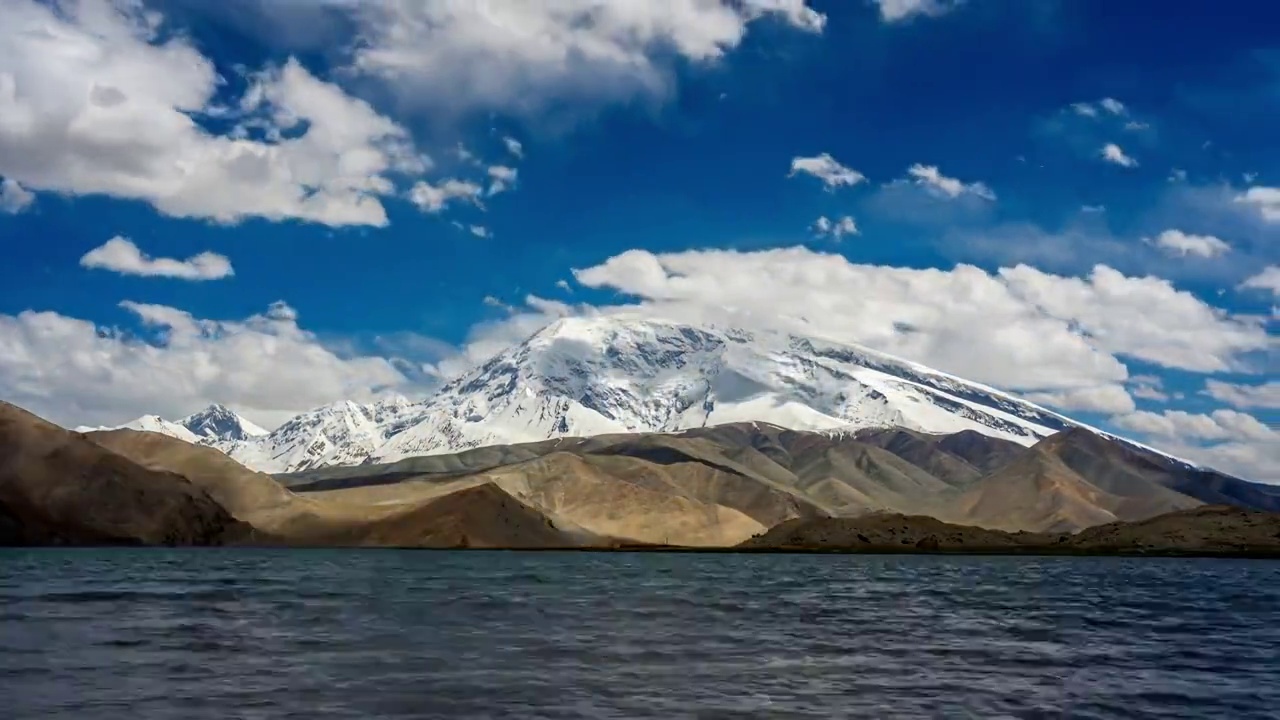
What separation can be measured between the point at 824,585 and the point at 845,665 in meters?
101

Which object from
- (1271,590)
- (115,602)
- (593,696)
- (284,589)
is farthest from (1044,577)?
(593,696)

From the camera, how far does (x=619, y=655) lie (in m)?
63.9

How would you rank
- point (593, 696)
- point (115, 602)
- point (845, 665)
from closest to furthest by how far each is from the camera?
point (593, 696) → point (845, 665) → point (115, 602)

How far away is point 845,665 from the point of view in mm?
60438

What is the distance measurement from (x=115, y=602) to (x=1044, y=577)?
478 feet

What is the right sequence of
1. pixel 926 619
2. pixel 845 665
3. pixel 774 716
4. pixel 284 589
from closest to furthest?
pixel 774 716, pixel 845 665, pixel 926 619, pixel 284 589

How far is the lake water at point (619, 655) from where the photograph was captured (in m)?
46.8

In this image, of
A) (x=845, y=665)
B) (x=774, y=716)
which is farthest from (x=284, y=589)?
(x=774, y=716)

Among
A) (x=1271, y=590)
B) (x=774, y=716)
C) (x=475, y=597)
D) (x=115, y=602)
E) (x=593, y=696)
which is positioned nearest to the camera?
(x=774, y=716)

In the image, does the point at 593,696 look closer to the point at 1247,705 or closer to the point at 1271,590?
the point at 1247,705

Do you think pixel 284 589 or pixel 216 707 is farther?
pixel 284 589

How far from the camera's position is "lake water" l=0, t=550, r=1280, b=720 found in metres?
46.8

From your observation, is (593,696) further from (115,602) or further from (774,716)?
(115,602)

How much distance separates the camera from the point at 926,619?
3797 inches
